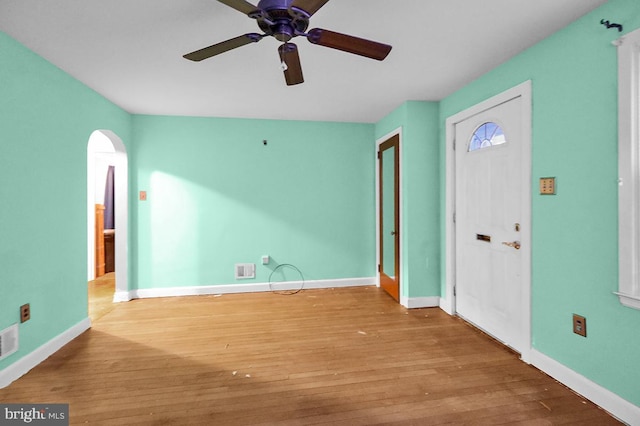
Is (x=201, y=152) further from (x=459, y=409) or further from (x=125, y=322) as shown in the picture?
(x=459, y=409)

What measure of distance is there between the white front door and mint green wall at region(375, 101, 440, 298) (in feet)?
1.01

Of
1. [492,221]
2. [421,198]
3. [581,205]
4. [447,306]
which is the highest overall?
[421,198]

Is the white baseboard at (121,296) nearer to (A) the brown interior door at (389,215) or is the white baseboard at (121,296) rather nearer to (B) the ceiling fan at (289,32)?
(B) the ceiling fan at (289,32)

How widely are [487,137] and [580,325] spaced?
1.67m

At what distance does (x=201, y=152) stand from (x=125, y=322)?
2.24 m

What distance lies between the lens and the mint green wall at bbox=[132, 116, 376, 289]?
3.88m

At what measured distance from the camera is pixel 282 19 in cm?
149

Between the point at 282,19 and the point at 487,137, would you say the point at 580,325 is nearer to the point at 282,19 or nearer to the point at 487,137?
the point at 487,137

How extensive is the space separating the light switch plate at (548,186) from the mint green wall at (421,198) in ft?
4.45

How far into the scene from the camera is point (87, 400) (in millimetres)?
1828

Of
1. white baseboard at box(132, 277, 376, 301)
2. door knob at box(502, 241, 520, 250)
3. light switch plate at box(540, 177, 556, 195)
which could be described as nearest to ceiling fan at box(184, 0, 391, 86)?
light switch plate at box(540, 177, 556, 195)

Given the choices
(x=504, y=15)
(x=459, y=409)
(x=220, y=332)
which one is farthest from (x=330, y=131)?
(x=459, y=409)

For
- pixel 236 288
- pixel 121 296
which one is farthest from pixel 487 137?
pixel 121 296

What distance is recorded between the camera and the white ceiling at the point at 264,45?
1.76m
